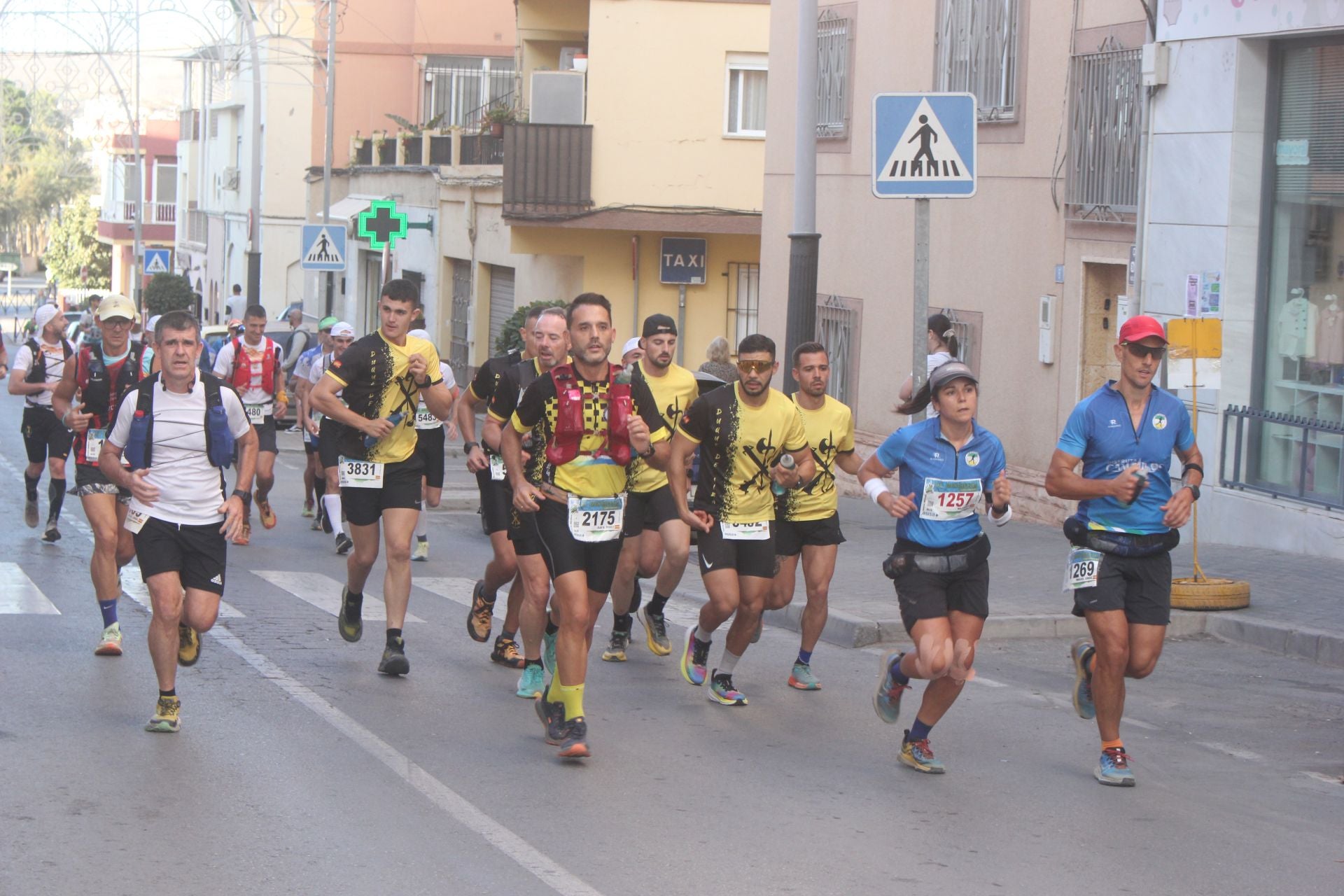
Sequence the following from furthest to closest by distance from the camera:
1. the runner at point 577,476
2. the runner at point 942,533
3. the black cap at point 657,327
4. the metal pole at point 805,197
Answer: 1. the metal pole at point 805,197
2. the black cap at point 657,327
3. the runner at point 577,476
4. the runner at point 942,533

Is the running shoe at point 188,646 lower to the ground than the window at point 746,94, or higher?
lower

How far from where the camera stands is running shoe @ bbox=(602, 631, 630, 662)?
1024 centimetres

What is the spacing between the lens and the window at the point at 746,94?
89.8ft

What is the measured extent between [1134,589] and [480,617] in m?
4.02

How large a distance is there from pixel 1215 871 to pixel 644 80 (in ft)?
72.2

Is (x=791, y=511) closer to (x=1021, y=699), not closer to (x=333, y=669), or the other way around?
(x=1021, y=699)

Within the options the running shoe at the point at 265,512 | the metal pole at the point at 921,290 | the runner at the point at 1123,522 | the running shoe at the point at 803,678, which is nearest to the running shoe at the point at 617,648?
the running shoe at the point at 803,678

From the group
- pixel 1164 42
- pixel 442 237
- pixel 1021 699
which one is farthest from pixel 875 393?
pixel 442 237

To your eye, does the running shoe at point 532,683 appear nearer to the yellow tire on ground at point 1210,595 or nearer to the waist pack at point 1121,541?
the waist pack at point 1121,541

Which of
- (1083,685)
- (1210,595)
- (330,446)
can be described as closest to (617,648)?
(1083,685)

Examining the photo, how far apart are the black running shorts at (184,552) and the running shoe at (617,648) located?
2.81 meters

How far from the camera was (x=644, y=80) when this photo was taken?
1067 inches

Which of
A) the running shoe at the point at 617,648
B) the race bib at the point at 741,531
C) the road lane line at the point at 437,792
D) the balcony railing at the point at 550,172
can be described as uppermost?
the balcony railing at the point at 550,172

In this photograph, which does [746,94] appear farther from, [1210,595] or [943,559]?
[943,559]
